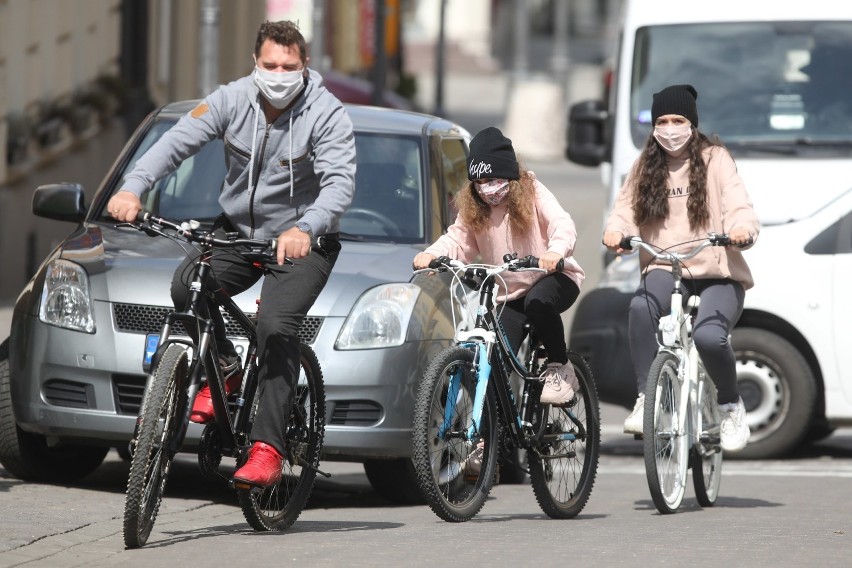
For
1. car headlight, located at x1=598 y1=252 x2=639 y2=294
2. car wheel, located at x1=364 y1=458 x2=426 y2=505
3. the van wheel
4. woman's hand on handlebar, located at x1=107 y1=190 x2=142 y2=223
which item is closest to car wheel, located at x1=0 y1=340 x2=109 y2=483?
car wheel, located at x1=364 y1=458 x2=426 y2=505

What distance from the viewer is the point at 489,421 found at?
742 cm

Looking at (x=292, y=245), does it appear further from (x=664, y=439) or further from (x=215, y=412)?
(x=664, y=439)

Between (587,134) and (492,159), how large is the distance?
5.51 metres

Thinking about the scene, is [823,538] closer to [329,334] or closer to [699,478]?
[699,478]

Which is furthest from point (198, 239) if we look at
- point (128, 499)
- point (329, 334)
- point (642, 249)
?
point (642, 249)

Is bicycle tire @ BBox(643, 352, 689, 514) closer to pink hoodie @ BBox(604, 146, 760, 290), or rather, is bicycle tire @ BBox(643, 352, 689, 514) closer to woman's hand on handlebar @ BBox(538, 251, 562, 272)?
pink hoodie @ BBox(604, 146, 760, 290)

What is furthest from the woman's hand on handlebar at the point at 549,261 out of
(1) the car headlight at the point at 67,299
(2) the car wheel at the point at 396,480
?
(1) the car headlight at the point at 67,299

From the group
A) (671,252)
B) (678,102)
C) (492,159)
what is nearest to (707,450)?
(671,252)

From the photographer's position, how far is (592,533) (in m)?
7.35

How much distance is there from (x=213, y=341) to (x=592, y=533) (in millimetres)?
1705

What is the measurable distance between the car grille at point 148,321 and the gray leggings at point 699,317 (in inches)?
54.1

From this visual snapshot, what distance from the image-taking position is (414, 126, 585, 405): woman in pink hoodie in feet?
24.9

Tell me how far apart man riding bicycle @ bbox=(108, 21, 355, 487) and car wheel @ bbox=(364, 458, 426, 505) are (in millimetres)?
1740

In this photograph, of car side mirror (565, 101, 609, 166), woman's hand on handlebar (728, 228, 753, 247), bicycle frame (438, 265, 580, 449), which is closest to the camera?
bicycle frame (438, 265, 580, 449)
